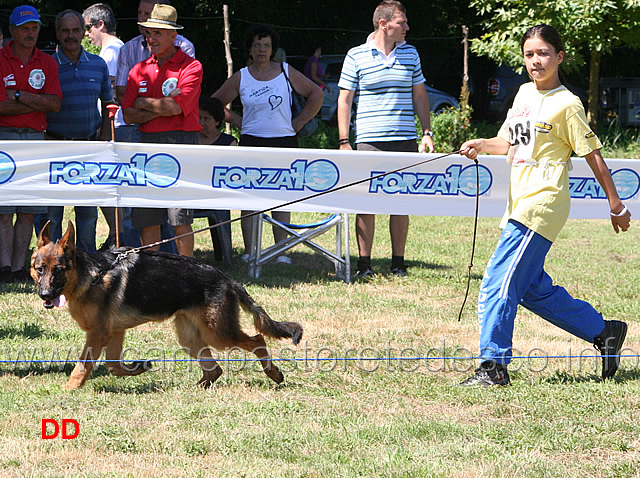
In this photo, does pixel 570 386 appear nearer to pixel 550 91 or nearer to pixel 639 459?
pixel 639 459

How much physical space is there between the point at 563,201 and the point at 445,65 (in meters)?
21.1

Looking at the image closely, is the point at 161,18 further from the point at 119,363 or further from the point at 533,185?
the point at 533,185

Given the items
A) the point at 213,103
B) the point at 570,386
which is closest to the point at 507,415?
the point at 570,386

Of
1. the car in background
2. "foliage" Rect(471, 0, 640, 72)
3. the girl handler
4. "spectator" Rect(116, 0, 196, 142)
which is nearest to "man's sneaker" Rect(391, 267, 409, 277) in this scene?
"spectator" Rect(116, 0, 196, 142)

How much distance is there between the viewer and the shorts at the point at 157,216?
25.0 feet

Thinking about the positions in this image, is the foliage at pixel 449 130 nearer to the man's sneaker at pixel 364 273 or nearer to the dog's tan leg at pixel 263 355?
the man's sneaker at pixel 364 273

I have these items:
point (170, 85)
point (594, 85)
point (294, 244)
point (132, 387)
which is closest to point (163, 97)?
point (170, 85)

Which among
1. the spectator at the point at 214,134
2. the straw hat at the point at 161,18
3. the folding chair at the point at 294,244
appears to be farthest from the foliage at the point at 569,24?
the straw hat at the point at 161,18

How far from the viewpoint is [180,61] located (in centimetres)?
738

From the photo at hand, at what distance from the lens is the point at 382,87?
8289 millimetres

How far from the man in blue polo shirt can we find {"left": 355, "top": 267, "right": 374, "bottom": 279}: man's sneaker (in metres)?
2.55

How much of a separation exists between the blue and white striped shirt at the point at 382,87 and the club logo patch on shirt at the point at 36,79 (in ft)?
8.77

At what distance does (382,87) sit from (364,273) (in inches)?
70.6

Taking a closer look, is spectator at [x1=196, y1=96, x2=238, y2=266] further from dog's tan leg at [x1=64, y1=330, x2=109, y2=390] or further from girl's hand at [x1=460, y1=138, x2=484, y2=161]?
girl's hand at [x1=460, y1=138, x2=484, y2=161]
